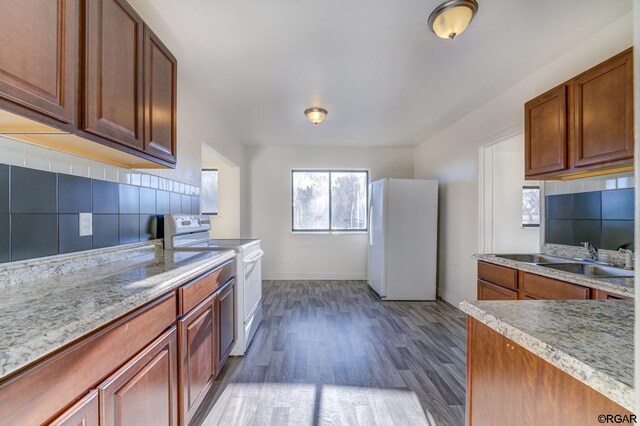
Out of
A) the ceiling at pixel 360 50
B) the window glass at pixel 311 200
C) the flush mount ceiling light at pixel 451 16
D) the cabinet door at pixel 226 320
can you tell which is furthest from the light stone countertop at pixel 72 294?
the window glass at pixel 311 200

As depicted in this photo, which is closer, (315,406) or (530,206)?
(315,406)

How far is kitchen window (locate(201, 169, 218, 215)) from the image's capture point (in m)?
5.08

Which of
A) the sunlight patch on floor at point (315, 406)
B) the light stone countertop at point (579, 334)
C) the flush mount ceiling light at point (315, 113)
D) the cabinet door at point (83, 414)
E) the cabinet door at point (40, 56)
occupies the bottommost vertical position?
the sunlight patch on floor at point (315, 406)

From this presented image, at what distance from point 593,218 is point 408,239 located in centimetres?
211

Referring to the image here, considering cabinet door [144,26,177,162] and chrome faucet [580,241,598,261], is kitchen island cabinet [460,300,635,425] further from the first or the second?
cabinet door [144,26,177,162]

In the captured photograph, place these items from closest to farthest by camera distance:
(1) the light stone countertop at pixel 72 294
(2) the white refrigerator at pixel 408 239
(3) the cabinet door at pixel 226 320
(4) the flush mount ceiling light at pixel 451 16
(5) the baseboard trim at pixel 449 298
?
1. (1) the light stone countertop at pixel 72 294
2. (4) the flush mount ceiling light at pixel 451 16
3. (3) the cabinet door at pixel 226 320
4. (5) the baseboard trim at pixel 449 298
5. (2) the white refrigerator at pixel 408 239

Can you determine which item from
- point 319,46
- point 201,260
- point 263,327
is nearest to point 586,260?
point 319,46

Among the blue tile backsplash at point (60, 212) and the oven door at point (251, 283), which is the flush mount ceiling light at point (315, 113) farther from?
the blue tile backsplash at point (60, 212)

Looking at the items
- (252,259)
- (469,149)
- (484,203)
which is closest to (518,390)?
(252,259)

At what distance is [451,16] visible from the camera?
158cm

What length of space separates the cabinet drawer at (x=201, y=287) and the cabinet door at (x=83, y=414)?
1.82ft

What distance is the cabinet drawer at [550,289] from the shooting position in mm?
1578

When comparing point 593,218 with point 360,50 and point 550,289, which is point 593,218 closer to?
point 550,289

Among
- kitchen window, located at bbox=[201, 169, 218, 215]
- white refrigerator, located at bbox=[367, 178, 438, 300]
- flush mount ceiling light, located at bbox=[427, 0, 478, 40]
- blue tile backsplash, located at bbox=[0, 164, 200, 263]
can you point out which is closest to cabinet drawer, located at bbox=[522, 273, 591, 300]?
flush mount ceiling light, located at bbox=[427, 0, 478, 40]
